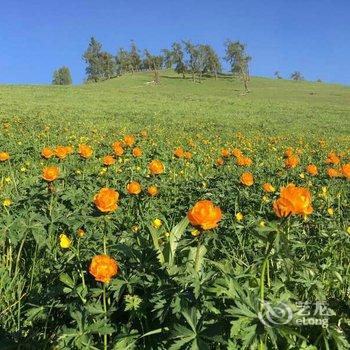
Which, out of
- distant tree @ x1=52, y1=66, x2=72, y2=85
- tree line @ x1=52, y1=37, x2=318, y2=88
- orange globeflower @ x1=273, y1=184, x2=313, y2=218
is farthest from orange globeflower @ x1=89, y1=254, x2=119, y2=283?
distant tree @ x1=52, y1=66, x2=72, y2=85

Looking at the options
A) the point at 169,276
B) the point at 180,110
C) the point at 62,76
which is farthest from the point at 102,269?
the point at 62,76

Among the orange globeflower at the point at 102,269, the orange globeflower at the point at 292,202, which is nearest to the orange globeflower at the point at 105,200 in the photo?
the orange globeflower at the point at 102,269

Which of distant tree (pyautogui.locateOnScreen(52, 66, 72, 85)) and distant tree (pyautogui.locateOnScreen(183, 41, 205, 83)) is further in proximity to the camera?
distant tree (pyautogui.locateOnScreen(52, 66, 72, 85))

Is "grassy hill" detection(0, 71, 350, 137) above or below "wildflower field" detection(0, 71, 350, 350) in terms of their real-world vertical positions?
below

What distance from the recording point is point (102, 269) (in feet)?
7.02

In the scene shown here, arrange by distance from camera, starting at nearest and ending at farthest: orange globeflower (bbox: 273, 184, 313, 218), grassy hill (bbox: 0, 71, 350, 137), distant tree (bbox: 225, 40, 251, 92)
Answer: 1. orange globeflower (bbox: 273, 184, 313, 218)
2. grassy hill (bbox: 0, 71, 350, 137)
3. distant tree (bbox: 225, 40, 251, 92)

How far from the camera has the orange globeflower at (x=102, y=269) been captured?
2.13m

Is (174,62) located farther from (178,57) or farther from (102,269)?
(102,269)

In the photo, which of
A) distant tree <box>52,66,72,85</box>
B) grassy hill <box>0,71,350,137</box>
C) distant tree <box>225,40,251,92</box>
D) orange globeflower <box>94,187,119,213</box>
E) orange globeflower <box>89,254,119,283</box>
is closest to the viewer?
orange globeflower <box>89,254,119,283</box>

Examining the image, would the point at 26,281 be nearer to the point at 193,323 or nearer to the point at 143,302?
the point at 143,302

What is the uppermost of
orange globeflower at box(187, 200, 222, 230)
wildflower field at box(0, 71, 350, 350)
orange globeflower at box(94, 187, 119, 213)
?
orange globeflower at box(187, 200, 222, 230)

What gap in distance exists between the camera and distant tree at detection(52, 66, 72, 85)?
14325 centimetres

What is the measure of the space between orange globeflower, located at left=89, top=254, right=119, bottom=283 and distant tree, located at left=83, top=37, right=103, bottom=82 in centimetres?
10720

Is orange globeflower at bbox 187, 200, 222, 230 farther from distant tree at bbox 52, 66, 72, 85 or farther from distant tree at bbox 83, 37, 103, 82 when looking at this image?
distant tree at bbox 52, 66, 72, 85
